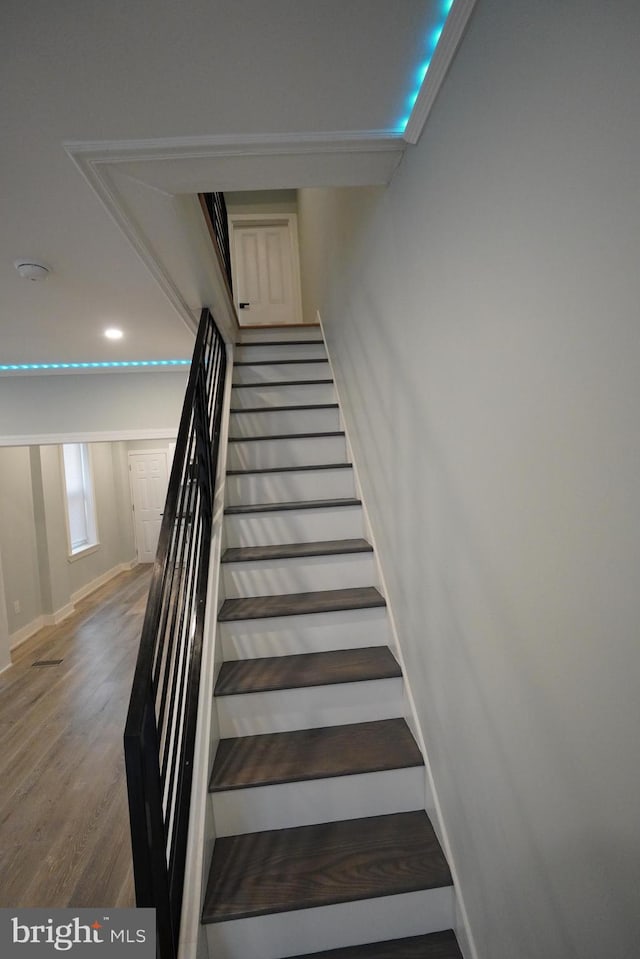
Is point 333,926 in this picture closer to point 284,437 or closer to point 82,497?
point 284,437

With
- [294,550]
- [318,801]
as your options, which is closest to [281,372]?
[294,550]

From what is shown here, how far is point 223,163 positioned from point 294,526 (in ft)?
5.41

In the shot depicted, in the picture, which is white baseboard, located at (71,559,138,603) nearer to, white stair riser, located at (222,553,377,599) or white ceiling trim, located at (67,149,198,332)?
white stair riser, located at (222,553,377,599)

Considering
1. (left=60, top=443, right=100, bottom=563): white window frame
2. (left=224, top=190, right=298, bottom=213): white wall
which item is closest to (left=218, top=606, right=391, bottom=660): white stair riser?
(left=224, top=190, right=298, bottom=213): white wall

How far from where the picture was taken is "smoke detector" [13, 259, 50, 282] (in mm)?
2101

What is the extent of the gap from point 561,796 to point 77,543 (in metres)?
7.47

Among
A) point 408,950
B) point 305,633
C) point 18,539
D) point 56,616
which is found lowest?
point 408,950

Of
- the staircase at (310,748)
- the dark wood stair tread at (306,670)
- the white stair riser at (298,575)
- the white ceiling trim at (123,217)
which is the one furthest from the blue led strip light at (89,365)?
the dark wood stair tread at (306,670)

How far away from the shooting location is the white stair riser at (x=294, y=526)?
2.47m

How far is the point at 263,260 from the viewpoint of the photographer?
5.71 meters

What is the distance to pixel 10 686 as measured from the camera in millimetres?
3936

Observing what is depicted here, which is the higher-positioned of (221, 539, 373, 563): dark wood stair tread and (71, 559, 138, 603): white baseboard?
(221, 539, 373, 563): dark wood stair tread

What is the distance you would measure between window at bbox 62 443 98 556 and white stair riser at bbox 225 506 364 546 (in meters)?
5.44

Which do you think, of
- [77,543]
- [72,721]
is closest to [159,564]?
[72,721]
